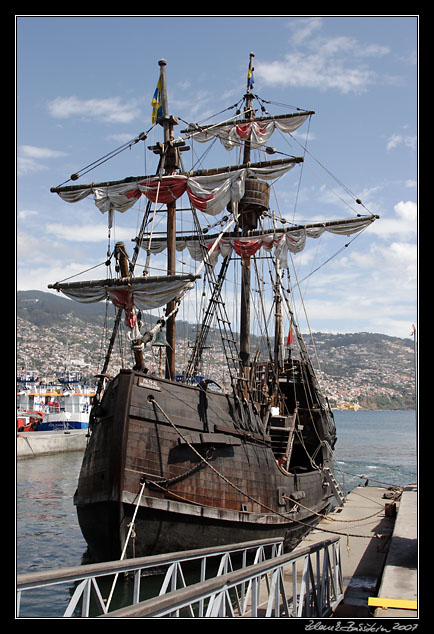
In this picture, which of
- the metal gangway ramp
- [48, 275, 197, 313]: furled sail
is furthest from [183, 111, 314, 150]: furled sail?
the metal gangway ramp

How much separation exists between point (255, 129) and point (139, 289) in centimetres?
1484

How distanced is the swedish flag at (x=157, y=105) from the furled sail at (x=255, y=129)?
7.16m

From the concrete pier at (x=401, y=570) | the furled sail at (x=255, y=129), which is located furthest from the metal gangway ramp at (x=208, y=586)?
the furled sail at (x=255, y=129)

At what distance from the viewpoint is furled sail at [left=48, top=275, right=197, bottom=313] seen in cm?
1564

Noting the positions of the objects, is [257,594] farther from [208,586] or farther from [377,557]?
[377,557]

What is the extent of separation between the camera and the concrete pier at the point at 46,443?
4591 centimetres

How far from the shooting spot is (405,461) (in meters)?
51.8

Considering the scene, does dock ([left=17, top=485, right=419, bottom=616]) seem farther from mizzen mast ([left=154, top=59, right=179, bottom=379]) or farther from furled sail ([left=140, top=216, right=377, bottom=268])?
furled sail ([left=140, top=216, right=377, bottom=268])

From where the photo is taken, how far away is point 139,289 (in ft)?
51.8

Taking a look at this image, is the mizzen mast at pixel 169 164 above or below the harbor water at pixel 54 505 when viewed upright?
above

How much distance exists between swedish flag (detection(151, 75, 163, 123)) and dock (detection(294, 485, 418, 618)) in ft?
44.9

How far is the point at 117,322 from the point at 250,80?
17850mm

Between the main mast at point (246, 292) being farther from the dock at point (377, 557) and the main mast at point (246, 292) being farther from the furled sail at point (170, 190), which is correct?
the dock at point (377, 557)

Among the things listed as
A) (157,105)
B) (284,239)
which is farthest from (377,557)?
(284,239)
